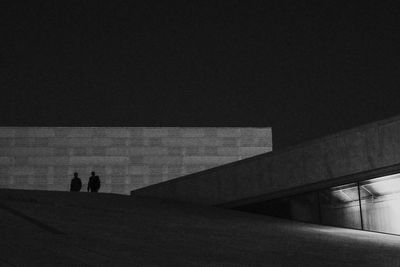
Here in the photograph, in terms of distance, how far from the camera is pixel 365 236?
14.3 meters

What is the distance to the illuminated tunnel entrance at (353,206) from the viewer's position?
15664mm

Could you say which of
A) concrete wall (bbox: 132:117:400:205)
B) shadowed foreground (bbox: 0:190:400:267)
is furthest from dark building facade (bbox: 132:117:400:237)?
shadowed foreground (bbox: 0:190:400:267)

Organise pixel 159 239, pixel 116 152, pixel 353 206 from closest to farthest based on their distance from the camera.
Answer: pixel 159 239, pixel 353 206, pixel 116 152

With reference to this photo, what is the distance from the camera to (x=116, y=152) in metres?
37.5

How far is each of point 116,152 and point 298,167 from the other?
21205mm

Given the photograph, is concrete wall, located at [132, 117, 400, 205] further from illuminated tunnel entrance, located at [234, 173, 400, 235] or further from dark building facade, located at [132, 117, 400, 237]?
illuminated tunnel entrance, located at [234, 173, 400, 235]

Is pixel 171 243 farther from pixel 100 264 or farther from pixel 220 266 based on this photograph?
pixel 100 264

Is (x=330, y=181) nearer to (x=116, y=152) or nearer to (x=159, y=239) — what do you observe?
(x=159, y=239)

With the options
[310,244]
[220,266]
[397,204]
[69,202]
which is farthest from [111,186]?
[220,266]

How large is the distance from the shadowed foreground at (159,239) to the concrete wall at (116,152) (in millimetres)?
19974

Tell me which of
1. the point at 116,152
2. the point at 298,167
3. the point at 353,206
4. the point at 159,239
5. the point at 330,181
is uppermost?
the point at 116,152

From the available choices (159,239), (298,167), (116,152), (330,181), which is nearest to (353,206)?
(330,181)

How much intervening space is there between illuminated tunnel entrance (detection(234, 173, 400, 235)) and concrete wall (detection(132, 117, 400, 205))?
0.39m

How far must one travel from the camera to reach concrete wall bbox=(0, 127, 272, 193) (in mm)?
37062
